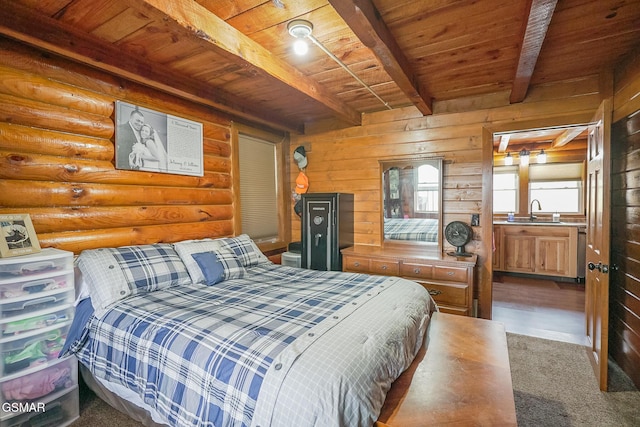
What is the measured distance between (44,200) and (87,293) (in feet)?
2.29

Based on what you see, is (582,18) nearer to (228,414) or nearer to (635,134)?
(635,134)

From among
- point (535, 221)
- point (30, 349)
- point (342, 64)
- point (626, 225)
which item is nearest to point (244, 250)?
point (30, 349)

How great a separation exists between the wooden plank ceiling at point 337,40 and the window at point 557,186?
3.38 m

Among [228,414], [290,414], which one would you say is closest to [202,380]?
[228,414]

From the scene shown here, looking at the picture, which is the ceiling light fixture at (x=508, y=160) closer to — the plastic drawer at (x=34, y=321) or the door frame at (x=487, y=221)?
the door frame at (x=487, y=221)

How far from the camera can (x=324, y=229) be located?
→ 352 cm

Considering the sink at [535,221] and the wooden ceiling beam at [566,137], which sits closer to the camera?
the wooden ceiling beam at [566,137]

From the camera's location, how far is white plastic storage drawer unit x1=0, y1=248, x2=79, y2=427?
166cm

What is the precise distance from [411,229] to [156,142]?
277 centimetres

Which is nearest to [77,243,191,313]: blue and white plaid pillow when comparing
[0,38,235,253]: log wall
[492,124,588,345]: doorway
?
[0,38,235,253]: log wall

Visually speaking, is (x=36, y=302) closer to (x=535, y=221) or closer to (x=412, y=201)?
(x=412, y=201)

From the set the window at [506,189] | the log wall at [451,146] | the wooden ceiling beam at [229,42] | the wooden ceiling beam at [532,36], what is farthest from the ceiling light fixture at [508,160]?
the wooden ceiling beam at [229,42]

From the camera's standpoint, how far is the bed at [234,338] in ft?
3.82

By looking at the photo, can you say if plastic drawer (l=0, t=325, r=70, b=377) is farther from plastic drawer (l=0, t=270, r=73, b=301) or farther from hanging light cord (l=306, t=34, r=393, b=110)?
hanging light cord (l=306, t=34, r=393, b=110)
